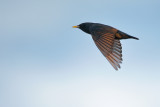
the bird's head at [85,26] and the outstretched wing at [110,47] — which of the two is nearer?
the outstretched wing at [110,47]

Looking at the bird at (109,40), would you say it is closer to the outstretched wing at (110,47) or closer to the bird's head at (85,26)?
the outstretched wing at (110,47)

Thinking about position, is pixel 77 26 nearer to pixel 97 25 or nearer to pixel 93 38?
pixel 97 25

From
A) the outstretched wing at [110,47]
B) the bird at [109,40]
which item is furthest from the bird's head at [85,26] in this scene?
the outstretched wing at [110,47]

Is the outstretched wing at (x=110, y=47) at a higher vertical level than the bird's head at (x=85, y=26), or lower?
lower

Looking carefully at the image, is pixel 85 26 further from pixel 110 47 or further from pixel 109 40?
pixel 110 47

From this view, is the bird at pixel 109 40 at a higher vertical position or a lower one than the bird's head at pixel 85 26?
lower

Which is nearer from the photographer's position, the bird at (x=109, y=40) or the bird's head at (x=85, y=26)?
the bird at (x=109, y=40)

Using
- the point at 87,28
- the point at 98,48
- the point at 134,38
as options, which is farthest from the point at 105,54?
the point at 87,28
